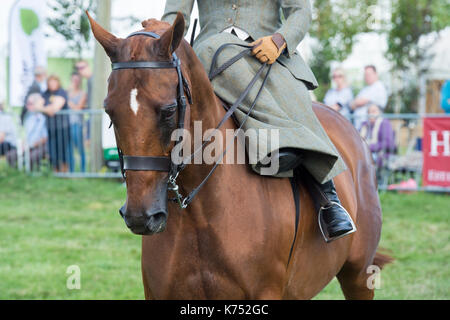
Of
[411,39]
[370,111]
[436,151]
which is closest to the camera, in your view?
[436,151]

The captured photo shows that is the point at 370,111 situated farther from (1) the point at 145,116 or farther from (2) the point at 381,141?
(1) the point at 145,116

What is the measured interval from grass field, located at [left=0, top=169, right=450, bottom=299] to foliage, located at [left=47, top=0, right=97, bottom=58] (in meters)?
5.71

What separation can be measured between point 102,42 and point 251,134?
96 centimetres

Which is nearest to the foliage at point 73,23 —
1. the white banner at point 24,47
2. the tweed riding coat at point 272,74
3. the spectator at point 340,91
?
the white banner at point 24,47

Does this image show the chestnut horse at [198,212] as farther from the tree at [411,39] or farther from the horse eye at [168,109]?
the tree at [411,39]

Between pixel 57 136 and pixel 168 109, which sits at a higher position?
pixel 168 109

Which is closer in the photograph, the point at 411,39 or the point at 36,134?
the point at 36,134

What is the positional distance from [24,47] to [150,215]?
38.8 ft

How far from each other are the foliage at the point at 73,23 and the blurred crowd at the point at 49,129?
9.61 feet

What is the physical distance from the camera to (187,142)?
2.98 meters

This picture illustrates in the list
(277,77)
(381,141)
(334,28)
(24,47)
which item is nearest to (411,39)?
(334,28)

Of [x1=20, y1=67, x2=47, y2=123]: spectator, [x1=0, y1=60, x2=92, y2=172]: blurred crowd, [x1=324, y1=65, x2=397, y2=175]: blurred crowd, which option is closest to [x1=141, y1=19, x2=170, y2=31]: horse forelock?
[x1=324, y1=65, x2=397, y2=175]: blurred crowd

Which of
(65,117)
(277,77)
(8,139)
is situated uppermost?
(277,77)

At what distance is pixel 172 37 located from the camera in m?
2.79
